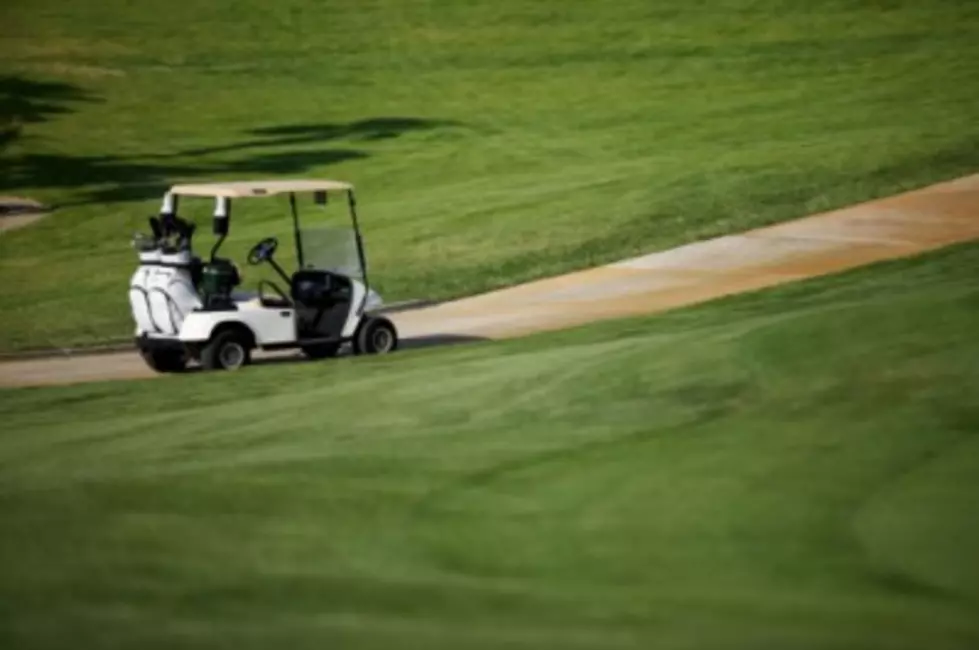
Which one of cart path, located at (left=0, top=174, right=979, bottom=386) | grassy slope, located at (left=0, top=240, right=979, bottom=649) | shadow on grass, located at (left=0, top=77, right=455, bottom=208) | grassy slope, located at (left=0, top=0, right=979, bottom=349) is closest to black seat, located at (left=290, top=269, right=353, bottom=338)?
cart path, located at (left=0, top=174, right=979, bottom=386)

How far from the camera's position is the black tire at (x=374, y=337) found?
19.5 m

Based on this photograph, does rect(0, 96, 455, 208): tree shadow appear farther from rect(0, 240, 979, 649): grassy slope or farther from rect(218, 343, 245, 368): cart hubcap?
rect(0, 240, 979, 649): grassy slope

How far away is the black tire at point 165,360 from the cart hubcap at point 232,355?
1.44ft

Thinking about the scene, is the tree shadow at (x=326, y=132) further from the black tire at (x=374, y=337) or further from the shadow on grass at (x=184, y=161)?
the black tire at (x=374, y=337)

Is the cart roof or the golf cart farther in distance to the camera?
the cart roof

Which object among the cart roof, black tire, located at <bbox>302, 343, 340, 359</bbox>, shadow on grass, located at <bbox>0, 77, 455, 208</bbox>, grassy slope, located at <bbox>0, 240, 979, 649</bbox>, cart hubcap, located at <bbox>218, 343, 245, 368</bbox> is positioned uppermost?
shadow on grass, located at <bbox>0, 77, 455, 208</bbox>

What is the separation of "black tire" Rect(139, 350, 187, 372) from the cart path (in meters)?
0.15

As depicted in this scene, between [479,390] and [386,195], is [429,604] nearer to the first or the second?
[479,390]

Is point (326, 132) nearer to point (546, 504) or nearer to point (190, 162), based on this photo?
point (190, 162)

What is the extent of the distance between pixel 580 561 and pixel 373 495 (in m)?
1.67

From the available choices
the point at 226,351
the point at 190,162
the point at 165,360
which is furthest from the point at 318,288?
the point at 190,162

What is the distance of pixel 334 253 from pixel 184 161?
13.6 m

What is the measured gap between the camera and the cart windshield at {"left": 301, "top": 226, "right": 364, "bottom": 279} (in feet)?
66.8

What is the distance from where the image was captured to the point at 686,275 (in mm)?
22969
